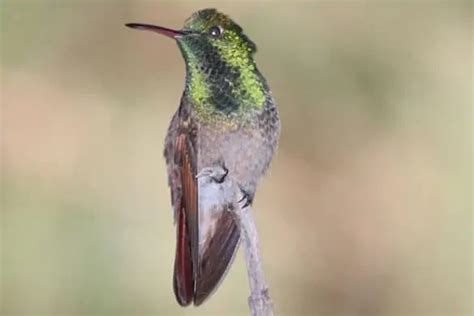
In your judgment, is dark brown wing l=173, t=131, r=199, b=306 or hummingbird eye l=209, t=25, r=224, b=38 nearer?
dark brown wing l=173, t=131, r=199, b=306

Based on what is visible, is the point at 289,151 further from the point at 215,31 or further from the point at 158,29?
the point at 158,29

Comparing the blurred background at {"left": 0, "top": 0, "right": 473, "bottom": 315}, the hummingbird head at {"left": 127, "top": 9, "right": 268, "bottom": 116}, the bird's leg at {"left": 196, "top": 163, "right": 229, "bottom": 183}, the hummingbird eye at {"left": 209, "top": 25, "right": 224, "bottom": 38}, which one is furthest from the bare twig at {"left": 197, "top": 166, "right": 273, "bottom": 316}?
the blurred background at {"left": 0, "top": 0, "right": 473, "bottom": 315}

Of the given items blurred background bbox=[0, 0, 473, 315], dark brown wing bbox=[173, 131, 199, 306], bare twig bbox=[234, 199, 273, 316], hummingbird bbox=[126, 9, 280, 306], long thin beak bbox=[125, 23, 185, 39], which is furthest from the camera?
blurred background bbox=[0, 0, 473, 315]

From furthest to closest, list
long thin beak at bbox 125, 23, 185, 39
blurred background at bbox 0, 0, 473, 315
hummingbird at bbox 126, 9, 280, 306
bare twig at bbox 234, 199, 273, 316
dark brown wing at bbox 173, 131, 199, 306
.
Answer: blurred background at bbox 0, 0, 473, 315, hummingbird at bbox 126, 9, 280, 306, dark brown wing at bbox 173, 131, 199, 306, long thin beak at bbox 125, 23, 185, 39, bare twig at bbox 234, 199, 273, 316

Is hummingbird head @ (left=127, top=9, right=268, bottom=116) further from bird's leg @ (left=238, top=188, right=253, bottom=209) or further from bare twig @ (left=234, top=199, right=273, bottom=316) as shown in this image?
bare twig @ (left=234, top=199, right=273, bottom=316)

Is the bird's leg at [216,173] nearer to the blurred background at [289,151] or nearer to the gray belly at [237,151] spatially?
A: the gray belly at [237,151]

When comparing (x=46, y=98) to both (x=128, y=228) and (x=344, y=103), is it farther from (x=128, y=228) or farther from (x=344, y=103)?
(x=344, y=103)

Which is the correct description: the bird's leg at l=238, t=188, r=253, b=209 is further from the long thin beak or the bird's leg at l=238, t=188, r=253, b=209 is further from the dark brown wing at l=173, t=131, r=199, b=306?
the long thin beak

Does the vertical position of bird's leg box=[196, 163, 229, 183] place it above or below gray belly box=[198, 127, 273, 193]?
below

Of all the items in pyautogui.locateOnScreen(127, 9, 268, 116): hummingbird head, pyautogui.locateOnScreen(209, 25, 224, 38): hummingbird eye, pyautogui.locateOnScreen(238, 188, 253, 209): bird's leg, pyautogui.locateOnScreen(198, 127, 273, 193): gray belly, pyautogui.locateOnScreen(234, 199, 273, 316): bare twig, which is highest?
pyautogui.locateOnScreen(209, 25, 224, 38): hummingbird eye
